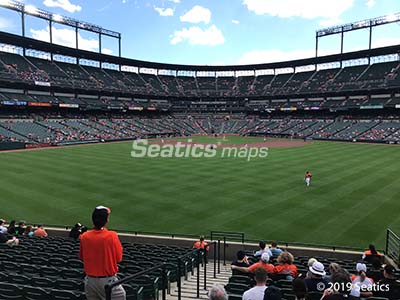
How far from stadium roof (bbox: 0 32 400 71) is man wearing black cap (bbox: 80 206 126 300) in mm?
81138

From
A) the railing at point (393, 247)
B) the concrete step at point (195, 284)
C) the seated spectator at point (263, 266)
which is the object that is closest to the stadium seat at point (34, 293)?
the concrete step at point (195, 284)

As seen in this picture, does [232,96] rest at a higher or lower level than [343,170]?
higher

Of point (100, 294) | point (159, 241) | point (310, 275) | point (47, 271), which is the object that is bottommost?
point (159, 241)

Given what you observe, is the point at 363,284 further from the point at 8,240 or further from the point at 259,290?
the point at 8,240

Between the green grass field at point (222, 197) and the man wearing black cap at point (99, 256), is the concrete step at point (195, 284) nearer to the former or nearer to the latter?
the man wearing black cap at point (99, 256)

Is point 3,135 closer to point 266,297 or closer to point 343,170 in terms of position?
point 343,170

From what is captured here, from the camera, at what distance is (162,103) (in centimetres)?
11106

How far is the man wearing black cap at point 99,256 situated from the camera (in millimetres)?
4613

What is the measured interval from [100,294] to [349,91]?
91.3 m

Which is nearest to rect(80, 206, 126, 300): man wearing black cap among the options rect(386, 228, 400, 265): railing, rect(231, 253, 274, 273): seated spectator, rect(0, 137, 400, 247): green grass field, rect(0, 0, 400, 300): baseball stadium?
rect(0, 0, 400, 300): baseball stadium

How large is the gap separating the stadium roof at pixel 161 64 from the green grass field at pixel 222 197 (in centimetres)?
5201

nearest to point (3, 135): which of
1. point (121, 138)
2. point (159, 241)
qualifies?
point (121, 138)

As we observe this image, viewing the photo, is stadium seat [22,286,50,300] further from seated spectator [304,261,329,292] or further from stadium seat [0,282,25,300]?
seated spectator [304,261,329,292]

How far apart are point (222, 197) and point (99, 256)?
18.6m
